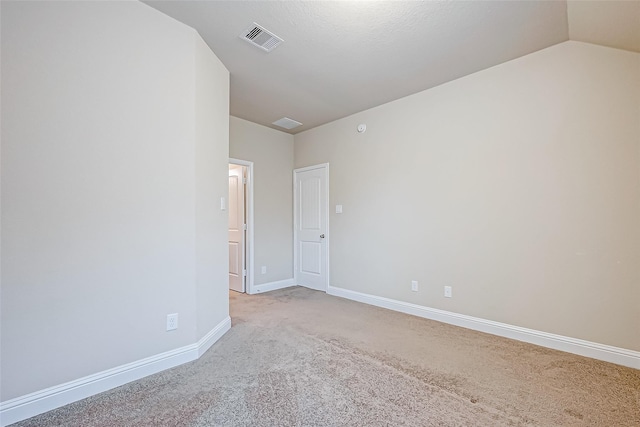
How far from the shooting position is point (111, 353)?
1.92 m

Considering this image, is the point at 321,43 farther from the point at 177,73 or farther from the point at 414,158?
the point at 414,158

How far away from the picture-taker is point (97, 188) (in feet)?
6.14

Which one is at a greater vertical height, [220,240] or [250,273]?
[220,240]

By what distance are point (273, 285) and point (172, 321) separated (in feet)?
8.37

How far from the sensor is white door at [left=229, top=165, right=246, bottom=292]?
457 centimetres

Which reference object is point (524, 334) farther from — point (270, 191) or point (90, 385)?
point (270, 191)

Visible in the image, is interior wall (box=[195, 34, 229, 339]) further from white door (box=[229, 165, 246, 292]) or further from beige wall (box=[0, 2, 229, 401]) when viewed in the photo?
white door (box=[229, 165, 246, 292])

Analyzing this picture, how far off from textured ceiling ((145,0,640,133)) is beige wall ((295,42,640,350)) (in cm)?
29

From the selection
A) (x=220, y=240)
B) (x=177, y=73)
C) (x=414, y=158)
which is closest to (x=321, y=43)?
(x=177, y=73)

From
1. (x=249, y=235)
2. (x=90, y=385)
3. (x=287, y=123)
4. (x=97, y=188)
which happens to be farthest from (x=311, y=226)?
(x=90, y=385)

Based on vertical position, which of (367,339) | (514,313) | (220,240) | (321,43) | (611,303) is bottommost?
(367,339)

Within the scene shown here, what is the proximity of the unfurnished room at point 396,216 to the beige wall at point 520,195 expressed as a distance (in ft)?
0.06

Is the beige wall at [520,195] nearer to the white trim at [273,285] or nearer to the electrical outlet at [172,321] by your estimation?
the white trim at [273,285]

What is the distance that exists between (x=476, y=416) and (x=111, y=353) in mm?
2336
